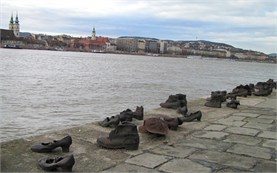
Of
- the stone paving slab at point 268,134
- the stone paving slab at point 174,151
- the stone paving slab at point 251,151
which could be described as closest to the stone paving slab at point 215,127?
A: the stone paving slab at point 268,134

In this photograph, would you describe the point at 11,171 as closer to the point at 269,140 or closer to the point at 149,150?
the point at 149,150

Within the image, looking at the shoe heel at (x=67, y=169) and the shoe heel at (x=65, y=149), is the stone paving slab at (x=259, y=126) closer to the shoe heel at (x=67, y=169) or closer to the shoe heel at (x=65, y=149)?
the shoe heel at (x=65, y=149)

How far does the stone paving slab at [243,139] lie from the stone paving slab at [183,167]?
1415 millimetres

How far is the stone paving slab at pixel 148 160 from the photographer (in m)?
4.23

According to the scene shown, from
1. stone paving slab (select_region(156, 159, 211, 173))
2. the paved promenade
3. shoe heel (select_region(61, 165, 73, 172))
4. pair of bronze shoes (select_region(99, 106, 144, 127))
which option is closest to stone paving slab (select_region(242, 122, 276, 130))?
the paved promenade

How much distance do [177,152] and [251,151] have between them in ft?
3.24

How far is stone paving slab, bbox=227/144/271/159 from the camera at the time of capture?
4.77 meters

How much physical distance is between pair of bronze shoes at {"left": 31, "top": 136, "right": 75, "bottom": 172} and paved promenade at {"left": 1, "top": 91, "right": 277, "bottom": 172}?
70 millimetres

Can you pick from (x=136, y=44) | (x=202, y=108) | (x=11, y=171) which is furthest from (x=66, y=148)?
(x=136, y=44)

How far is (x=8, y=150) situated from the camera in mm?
4559

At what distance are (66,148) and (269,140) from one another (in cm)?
299

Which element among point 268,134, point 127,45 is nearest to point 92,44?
Answer: point 127,45

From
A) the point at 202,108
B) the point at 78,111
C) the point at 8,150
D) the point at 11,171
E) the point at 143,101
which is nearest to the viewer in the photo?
the point at 11,171

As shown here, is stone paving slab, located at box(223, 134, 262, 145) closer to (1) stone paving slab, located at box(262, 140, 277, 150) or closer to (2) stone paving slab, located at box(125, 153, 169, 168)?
(1) stone paving slab, located at box(262, 140, 277, 150)
